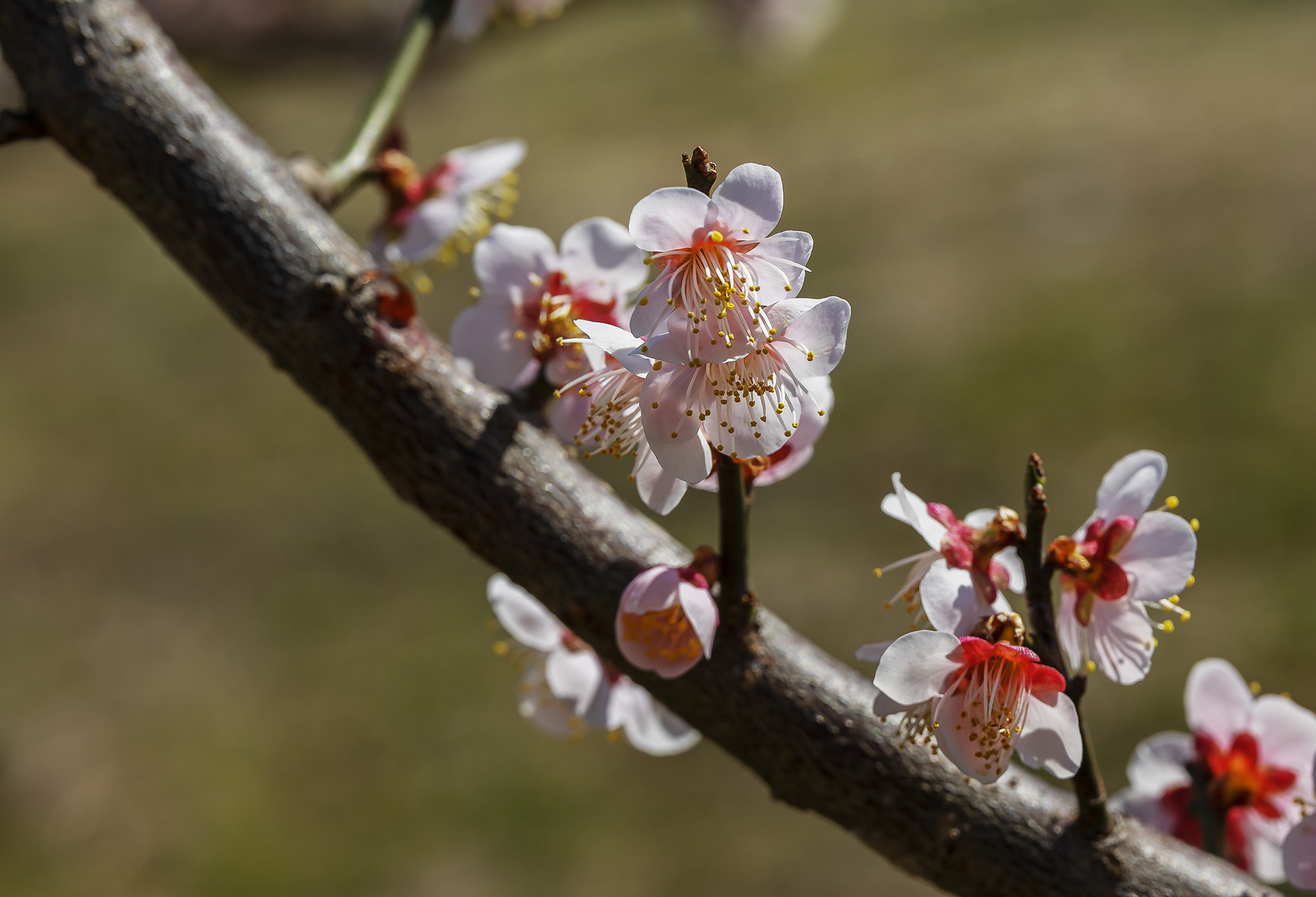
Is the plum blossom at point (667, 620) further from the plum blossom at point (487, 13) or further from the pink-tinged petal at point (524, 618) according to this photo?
the plum blossom at point (487, 13)

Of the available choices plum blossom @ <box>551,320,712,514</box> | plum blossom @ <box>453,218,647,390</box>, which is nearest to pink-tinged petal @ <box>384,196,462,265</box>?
plum blossom @ <box>453,218,647,390</box>

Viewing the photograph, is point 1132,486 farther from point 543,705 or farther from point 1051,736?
point 543,705

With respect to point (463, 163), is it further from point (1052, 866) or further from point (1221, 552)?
point (1221, 552)

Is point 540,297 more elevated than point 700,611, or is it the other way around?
point 540,297

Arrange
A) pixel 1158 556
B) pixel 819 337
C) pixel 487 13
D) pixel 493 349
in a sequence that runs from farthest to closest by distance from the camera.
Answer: pixel 487 13, pixel 493 349, pixel 1158 556, pixel 819 337

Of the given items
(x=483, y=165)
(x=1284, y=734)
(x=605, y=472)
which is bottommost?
(x=1284, y=734)

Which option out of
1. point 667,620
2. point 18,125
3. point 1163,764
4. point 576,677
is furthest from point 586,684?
point 18,125

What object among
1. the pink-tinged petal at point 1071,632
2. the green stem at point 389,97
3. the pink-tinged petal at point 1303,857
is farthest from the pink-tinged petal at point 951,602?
the green stem at point 389,97

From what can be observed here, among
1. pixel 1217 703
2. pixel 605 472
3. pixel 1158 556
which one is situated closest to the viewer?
pixel 1158 556

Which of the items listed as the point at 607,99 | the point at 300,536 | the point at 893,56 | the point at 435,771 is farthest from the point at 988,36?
the point at 435,771
